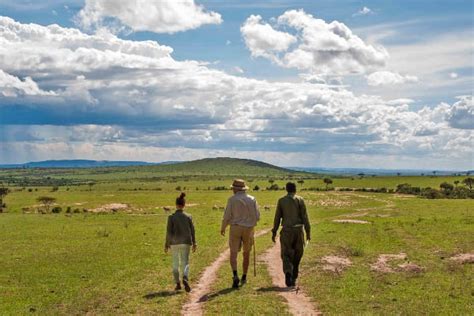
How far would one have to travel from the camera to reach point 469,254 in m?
27.1

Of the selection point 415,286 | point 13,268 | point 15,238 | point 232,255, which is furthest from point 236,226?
point 15,238

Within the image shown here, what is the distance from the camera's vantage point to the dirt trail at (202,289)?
15.6 metres

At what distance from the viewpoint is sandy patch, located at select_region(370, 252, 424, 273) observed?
76.3 feet

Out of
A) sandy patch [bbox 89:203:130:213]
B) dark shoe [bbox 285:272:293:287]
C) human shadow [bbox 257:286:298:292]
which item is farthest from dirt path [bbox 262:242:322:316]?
sandy patch [bbox 89:203:130:213]

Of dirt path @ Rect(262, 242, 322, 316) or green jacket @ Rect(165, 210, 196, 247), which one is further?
green jacket @ Rect(165, 210, 196, 247)

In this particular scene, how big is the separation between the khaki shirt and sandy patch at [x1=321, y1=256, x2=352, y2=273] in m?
6.47

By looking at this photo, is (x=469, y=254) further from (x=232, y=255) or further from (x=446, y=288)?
(x=232, y=255)

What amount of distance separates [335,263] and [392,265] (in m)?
2.54

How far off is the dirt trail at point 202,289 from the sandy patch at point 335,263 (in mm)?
4632

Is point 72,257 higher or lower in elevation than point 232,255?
lower

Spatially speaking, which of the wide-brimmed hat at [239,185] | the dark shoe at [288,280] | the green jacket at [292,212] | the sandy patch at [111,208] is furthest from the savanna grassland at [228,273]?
the sandy patch at [111,208]

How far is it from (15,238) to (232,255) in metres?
26.7

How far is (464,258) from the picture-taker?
25.9m

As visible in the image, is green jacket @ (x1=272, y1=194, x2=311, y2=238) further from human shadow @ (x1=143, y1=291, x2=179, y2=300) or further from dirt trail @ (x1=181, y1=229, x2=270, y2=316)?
human shadow @ (x1=143, y1=291, x2=179, y2=300)
